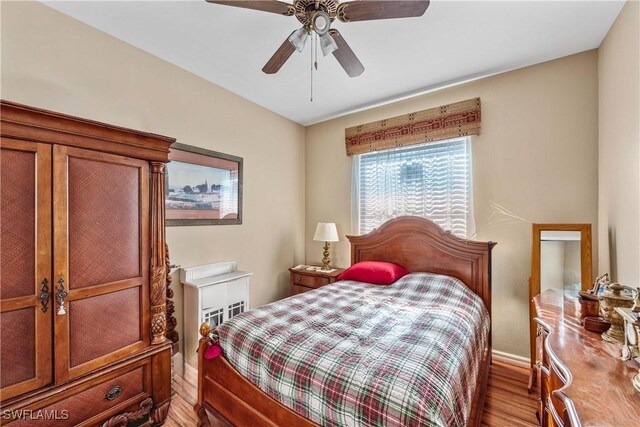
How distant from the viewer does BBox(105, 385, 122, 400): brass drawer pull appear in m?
1.63

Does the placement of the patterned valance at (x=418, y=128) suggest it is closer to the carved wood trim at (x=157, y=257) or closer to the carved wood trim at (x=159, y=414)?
the carved wood trim at (x=157, y=257)

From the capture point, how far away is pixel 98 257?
160cm

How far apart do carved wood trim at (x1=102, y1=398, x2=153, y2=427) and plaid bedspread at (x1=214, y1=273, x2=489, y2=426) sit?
65 centimetres

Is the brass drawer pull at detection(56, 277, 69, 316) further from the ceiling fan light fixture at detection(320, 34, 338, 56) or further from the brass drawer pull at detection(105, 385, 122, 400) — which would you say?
the ceiling fan light fixture at detection(320, 34, 338, 56)

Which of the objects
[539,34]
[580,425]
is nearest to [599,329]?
[580,425]

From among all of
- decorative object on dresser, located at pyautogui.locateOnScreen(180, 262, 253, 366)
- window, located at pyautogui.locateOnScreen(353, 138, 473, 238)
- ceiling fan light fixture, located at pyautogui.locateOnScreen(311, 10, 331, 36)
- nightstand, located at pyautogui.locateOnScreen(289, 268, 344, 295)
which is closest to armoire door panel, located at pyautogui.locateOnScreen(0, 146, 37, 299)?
decorative object on dresser, located at pyautogui.locateOnScreen(180, 262, 253, 366)

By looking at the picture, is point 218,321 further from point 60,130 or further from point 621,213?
point 621,213

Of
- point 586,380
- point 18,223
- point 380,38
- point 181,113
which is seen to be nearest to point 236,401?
point 18,223

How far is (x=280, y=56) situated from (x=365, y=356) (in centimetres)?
196

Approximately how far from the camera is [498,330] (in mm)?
2652

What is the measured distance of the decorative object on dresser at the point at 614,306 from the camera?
47.8 inches

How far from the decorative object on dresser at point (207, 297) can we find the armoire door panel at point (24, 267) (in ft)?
3.61

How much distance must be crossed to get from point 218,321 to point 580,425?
2623 millimetres

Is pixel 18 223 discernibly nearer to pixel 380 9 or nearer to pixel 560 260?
pixel 380 9
